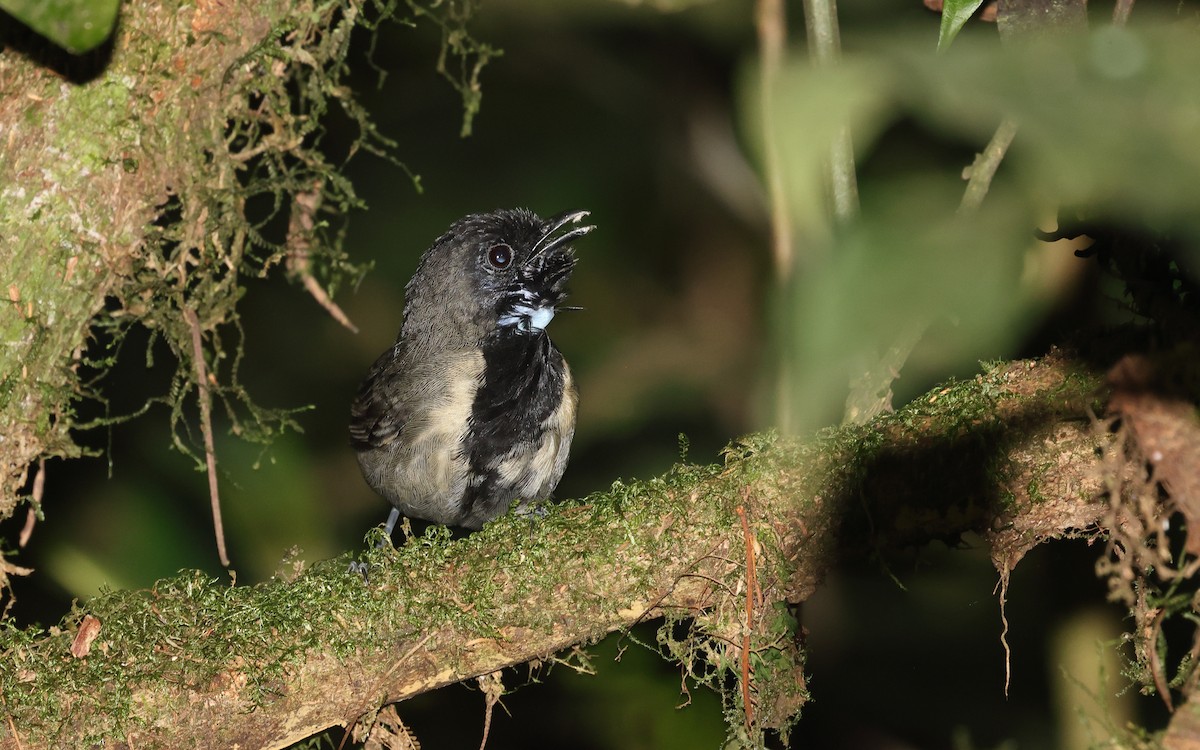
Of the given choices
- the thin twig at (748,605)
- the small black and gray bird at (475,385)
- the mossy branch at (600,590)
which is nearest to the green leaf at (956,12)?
the mossy branch at (600,590)

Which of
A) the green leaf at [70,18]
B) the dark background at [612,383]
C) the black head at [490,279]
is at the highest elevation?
the green leaf at [70,18]

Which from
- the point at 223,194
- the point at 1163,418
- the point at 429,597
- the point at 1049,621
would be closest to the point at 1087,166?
the point at 1163,418

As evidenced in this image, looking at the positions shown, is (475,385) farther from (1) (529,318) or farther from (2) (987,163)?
(2) (987,163)

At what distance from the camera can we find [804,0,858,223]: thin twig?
319 cm

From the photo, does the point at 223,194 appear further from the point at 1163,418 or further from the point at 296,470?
the point at 1163,418

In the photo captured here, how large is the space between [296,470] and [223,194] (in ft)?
7.02

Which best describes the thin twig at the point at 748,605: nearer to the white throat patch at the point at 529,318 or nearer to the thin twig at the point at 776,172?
the thin twig at the point at 776,172

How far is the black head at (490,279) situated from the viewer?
5.07 m

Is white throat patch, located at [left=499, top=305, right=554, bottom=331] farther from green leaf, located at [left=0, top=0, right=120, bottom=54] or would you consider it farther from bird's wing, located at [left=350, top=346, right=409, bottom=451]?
green leaf, located at [left=0, top=0, right=120, bottom=54]

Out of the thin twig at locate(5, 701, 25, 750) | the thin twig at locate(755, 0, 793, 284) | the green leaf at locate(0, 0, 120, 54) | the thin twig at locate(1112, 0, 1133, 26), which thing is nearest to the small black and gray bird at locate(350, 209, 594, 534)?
the thin twig at locate(755, 0, 793, 284)

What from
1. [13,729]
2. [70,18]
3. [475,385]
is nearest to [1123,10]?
[70,18]

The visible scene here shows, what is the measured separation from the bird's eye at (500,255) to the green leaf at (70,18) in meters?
2.64

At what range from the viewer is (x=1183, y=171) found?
619mm

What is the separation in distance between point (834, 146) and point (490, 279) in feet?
7.52
